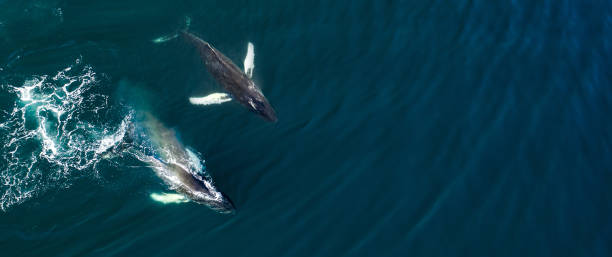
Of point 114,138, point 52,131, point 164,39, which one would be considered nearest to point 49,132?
point 52,131

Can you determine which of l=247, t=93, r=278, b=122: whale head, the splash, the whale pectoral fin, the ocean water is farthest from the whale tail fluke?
l=247, t=93, r=278, b=122: whale head

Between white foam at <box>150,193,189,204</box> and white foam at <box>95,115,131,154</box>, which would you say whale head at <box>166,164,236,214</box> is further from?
white foam at <box>95,115,131,154</box>

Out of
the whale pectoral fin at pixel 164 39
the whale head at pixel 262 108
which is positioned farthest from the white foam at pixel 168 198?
the whale pectoral fin at pixel 164 39

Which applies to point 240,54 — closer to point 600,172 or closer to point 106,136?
point 106,136

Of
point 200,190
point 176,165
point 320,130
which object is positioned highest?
point 320,130

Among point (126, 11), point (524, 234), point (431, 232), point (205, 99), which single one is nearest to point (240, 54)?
point (205, 99)

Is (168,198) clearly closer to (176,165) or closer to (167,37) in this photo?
(176,165)
